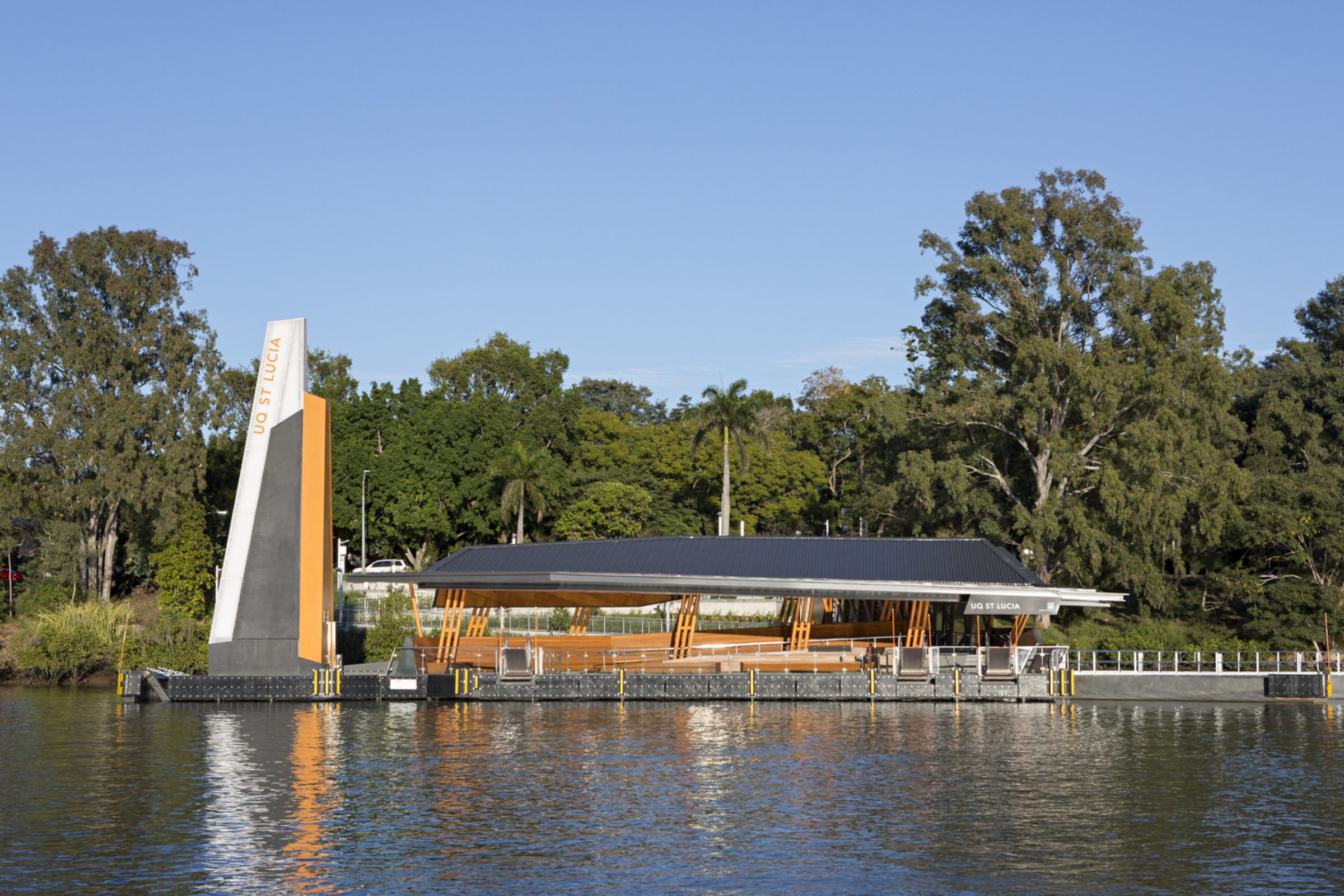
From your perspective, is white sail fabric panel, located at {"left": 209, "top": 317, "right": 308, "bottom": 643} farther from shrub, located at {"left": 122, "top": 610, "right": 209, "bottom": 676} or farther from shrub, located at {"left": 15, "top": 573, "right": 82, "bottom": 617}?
shrub, located at {"left": 15, "top": 573, "right": 82, "bottom": 617}

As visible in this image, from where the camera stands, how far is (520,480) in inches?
3302

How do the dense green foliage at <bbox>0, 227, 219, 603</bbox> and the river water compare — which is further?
the dense green foliage at <bbox>0, 227, 219, 603</bbox>

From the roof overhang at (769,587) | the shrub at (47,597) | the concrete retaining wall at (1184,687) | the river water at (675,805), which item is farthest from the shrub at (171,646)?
the concrete retaining wall at (1184,687)

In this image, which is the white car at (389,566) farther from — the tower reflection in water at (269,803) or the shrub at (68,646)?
the tower reflection in water at (269,803)

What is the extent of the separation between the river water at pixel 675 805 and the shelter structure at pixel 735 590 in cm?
629

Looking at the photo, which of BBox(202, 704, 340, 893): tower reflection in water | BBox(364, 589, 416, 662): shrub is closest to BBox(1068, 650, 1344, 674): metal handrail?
BBox(202, 704, 340, 893): tower reflection in water

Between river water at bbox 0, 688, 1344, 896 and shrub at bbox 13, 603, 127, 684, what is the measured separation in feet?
61.4

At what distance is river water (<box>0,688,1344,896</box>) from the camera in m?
20.8

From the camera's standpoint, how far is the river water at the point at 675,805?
20844 mm

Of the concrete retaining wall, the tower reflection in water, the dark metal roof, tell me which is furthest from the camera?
the dark metal roof

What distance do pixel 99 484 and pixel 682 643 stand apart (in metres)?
37.1

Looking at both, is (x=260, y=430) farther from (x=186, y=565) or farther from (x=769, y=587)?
(x=186, y=565)

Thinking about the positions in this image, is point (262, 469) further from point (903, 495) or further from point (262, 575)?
point (903, 495)

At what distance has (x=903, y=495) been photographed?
225 ft
